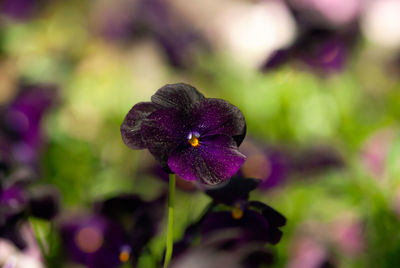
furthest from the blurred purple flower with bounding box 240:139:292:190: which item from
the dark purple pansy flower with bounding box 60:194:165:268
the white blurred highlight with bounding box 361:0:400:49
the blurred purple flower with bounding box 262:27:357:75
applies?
the white blurred highlight with bounding box 361:0:400:49

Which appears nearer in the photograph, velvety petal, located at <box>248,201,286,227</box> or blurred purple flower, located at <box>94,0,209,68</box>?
velvety petal, located at <box>248,201,286,227</box>

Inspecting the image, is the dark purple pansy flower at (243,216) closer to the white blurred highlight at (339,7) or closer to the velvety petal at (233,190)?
the velvety petal at (233,190)

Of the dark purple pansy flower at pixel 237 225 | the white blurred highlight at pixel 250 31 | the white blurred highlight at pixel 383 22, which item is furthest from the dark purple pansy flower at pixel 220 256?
the white blurred highlight at pixel 383 22

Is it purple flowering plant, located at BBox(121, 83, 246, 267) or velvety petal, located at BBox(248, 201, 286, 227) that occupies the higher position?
purple flowering plant, located at BBox(121, 83, 246, 267)

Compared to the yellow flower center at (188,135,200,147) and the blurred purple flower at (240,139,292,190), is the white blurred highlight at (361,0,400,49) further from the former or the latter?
the yellow flower center at (188,135,200,147)

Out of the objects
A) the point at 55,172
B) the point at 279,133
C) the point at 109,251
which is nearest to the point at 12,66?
the point at 55,172

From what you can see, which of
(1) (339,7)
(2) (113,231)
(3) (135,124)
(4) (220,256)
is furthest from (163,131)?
(1) (339,7)

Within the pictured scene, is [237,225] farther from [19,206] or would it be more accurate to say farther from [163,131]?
[19,206]

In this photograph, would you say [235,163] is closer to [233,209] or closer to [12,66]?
[233,209]
